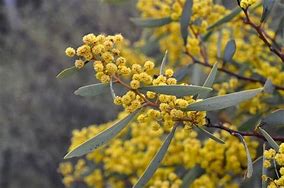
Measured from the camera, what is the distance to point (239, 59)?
1.84 metres

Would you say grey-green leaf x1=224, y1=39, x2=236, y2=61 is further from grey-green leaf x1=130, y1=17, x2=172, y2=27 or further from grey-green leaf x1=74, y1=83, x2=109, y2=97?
grey-green leaf x1=74, y1=83, x2=109, y2=97

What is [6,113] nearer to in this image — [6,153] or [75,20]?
[6,153]

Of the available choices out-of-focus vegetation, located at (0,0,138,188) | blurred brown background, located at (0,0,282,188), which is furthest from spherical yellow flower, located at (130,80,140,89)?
blurred brown background, located at (0,0,282,188)

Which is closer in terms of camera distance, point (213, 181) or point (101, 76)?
point (101, 76)

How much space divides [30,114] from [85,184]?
2775mm

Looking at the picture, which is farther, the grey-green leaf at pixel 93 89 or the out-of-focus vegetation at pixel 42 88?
the out-of-focus vegetation at pixel 42 88

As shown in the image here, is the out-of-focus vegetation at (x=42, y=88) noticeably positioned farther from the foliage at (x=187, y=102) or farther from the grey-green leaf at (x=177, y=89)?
the grey-green leaf at (x=177, y=89)

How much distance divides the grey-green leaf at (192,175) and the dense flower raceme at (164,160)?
0.04 ft

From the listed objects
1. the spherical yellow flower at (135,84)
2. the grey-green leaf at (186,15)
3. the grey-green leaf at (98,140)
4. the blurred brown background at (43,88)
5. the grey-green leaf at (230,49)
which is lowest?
the grey-green leaf at (98,140)

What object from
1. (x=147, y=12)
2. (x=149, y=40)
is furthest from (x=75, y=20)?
(x=147, y=12)

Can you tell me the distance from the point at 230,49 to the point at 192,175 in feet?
1.15

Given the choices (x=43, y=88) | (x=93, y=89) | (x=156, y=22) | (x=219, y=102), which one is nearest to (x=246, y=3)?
(x=219, y=102)

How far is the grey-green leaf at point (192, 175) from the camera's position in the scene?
4.72 feet

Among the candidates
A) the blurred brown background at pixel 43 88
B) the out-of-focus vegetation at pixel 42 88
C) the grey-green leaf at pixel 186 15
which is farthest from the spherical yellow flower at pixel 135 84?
the blurred brown background at pixel 43 88
